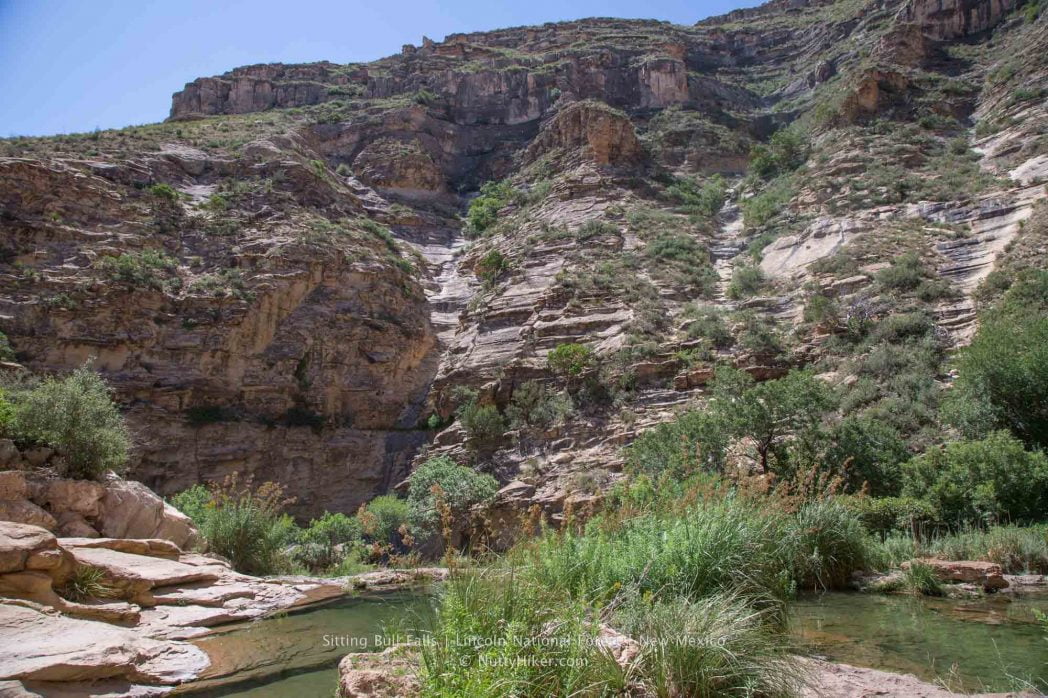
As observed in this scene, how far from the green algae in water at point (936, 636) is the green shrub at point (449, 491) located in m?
16.7

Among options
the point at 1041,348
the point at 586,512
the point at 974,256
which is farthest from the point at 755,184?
the point at 586,512

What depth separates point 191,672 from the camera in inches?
241

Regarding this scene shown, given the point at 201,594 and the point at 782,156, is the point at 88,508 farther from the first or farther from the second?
the point at 782,156

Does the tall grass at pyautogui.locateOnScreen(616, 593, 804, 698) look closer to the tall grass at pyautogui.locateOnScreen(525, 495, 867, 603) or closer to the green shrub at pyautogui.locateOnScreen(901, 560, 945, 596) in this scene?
the tall grass at pyautogui.locateOnScreen(525, 495, 867, 603)

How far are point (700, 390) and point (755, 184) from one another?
88.7ft

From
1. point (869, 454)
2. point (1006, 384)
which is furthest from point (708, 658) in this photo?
point (1006, 384)

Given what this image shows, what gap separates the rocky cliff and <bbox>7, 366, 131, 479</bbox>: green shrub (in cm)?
1389

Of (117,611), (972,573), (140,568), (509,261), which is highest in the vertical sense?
(509,261)

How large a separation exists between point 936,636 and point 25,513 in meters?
14.7

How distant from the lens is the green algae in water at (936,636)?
4.89 meters

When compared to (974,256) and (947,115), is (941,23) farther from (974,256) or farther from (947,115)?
(974,256)

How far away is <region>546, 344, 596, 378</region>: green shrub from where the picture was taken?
28.6 m

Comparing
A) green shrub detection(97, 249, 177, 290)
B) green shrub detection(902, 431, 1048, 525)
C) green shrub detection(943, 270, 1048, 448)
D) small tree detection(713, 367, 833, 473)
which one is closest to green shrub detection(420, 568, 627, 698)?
green shrub detection(902, 431, 1048, 525)

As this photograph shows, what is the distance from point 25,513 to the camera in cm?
1120
